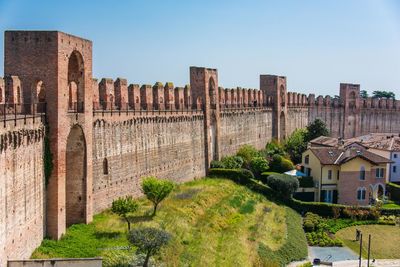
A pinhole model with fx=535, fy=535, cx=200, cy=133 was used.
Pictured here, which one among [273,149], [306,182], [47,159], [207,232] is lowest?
[207,232]

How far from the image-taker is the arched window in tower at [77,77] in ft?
92.2

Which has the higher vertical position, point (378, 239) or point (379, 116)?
point (379, 116)

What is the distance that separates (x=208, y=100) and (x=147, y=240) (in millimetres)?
25736

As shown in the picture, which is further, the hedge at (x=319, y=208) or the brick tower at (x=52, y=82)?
the hedge at (x=319, y=208)

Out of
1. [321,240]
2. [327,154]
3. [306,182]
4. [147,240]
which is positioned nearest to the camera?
[147,240]

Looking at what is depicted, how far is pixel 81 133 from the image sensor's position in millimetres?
28250

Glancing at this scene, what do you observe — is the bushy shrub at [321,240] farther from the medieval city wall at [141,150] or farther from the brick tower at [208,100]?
the brick tower at [208,100]

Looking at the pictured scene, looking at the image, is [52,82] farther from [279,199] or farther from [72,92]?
[279,199]

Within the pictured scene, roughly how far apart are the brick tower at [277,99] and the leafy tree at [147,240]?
42419 mm

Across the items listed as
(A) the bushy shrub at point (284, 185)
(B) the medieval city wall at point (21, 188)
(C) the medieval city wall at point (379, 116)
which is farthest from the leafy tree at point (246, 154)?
(B) the medieval city wall at point (21, 188)

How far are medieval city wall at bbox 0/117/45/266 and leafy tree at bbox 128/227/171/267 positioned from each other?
440 centimetres

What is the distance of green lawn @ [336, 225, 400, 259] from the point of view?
34450mm

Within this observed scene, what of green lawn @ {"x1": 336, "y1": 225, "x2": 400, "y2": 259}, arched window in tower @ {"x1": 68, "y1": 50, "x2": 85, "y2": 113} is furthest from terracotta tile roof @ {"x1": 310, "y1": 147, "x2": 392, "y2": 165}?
arched window in tower @ {"x1": 68, "y1": 50, "x2": 85, "y2": 113}

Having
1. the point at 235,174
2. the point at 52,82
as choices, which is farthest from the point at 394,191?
the point at 52,82
